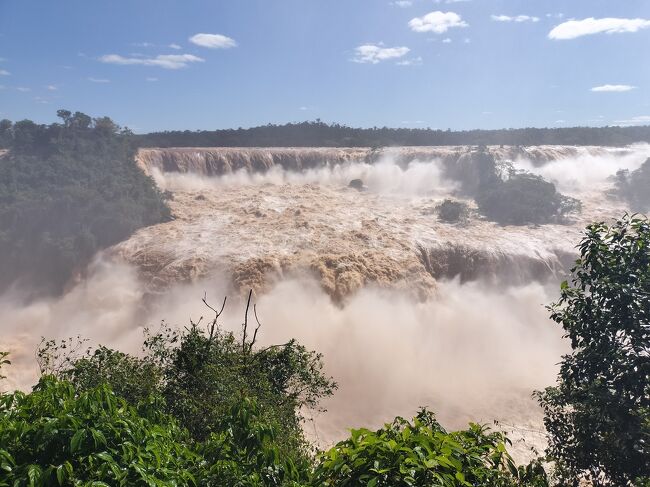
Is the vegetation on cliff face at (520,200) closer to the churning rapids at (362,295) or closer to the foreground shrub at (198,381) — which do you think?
the churning rapids at (362,295)

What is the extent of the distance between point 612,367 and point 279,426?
490 centimetres

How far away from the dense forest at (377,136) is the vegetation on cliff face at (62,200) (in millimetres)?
16315

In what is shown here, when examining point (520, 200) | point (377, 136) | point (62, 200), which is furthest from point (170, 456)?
point (377, 136)

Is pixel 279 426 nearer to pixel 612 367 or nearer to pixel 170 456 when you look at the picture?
pixel 170 456

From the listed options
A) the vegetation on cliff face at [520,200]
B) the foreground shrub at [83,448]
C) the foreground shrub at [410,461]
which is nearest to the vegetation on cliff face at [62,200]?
the vegetation on cliff face at [520,200]

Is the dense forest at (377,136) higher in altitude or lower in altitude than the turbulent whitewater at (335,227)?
higher

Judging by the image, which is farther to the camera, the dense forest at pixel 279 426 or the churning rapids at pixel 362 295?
the churning rapids at pixel 362 295

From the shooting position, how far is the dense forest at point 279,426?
13.4ft

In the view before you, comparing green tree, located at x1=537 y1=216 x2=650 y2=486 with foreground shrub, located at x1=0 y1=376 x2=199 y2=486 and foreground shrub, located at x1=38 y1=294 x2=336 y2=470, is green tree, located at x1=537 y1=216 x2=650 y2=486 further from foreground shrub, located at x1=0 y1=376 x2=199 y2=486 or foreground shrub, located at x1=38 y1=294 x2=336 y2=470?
foreground shrub, located at x1=0 y1=376 x2=199 y2=486

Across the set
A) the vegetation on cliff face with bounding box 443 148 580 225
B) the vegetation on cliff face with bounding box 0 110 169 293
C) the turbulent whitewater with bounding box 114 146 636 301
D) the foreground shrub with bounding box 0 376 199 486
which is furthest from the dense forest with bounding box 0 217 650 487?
the vegetation on cliff face with bounding box 443 148 580 225

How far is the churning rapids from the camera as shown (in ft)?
60.5

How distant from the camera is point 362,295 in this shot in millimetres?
22547

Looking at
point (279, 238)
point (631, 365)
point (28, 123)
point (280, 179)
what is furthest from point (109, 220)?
point (631, 365)

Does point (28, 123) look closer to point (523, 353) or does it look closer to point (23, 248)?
point (23, 248)
